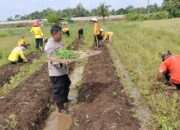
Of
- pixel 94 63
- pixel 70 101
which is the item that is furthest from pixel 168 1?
pixel 70 101

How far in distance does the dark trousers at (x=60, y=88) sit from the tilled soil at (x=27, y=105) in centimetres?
39

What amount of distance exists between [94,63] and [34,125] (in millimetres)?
7426

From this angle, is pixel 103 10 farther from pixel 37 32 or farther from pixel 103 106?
pixel 103 106

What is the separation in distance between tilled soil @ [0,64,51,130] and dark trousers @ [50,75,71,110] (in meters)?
0.39

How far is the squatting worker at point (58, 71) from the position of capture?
9500mm

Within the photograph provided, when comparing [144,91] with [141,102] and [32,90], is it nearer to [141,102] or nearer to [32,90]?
[141,102]

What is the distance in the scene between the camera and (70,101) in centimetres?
1086

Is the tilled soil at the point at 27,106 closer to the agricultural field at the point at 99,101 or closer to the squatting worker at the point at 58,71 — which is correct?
the agricultural field at the point at 99,101

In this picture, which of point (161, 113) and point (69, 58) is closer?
point (161, 113)

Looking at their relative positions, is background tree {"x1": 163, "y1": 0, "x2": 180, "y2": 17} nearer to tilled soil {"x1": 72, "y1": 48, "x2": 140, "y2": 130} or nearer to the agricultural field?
the agricultural field

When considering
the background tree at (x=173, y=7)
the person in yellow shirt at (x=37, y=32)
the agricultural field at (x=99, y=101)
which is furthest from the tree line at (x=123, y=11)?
the agricultural field at (x=99, y=101)

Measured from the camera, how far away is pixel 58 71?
9734mm

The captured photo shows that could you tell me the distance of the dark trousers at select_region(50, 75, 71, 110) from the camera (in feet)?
32.2

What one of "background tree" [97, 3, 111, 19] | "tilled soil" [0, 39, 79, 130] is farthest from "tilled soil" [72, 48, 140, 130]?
"background tree" [97, 3, 111, 19]
